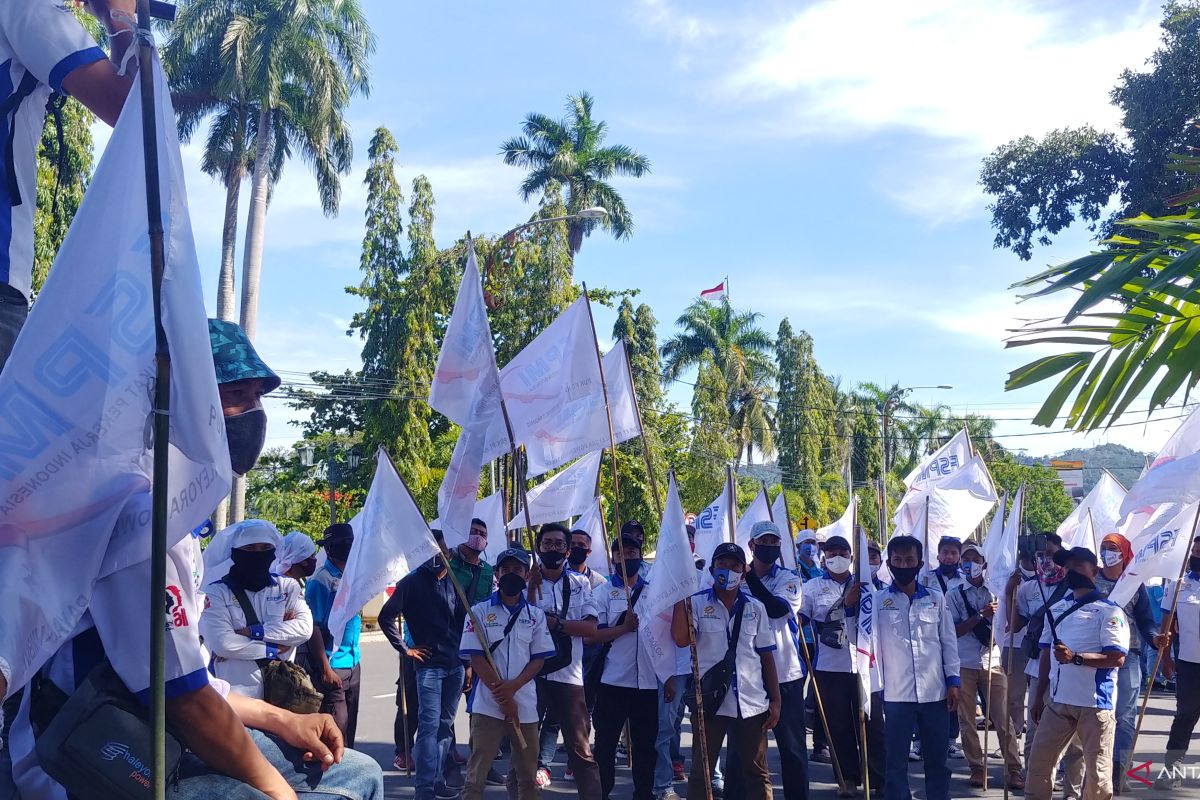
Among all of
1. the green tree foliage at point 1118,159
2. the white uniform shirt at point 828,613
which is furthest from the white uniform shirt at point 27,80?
the green tree foliage at point 1118,159

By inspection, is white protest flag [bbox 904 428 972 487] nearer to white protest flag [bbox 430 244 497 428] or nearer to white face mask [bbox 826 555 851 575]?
white face mask [bbox 826 555 851 575]

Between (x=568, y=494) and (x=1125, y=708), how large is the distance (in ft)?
19.3

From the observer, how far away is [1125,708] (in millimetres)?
9641

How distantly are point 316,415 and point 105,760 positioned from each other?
3260 centimetres

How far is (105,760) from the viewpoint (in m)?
1.97

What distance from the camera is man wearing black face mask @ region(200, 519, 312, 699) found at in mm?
6172

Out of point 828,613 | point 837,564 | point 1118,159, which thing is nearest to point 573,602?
point 828,613

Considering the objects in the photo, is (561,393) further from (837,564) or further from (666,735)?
(666,735)

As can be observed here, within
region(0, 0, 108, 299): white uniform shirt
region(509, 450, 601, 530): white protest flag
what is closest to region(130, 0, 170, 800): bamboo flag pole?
region(0, 0, 108, 299): white uniform shirt

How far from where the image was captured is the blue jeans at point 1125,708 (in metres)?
9.56

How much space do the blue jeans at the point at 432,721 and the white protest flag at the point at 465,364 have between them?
2.08 meters

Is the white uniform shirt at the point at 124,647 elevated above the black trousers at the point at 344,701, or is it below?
above

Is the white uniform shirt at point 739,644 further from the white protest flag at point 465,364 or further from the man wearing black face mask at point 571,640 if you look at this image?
the white protest flag at point 465,364

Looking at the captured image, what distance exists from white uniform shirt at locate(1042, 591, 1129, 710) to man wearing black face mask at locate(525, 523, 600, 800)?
3271mm
